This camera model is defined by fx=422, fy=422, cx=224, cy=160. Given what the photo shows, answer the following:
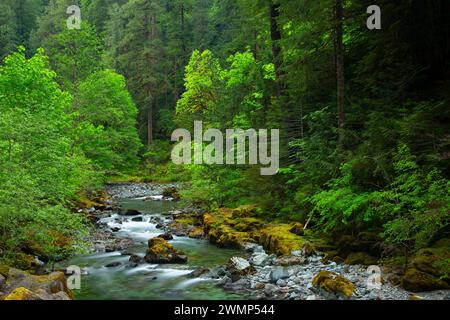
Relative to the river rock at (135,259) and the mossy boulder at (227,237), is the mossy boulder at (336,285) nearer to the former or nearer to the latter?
the mossy boulder at (227,237)

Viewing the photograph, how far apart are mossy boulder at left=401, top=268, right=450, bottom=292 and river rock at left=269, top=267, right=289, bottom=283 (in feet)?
9.32

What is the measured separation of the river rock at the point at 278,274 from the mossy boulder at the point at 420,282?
2.84m

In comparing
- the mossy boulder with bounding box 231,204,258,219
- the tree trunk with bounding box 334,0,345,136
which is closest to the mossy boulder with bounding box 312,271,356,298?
the tree trunk with bounding box 334,0,345,136

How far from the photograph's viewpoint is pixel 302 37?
13992mm

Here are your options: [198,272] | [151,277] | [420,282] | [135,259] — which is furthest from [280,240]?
[420,282]

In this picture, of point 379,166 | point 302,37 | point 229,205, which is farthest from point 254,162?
point 379,166

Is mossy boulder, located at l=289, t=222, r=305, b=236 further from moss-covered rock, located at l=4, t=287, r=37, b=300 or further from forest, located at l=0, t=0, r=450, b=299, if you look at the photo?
moss-covered rock, located at l=4, t=287, r=37, b=300

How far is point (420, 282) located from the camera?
827 cm

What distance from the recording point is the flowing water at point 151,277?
1016 cm

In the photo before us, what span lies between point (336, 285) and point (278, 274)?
1.96 meters

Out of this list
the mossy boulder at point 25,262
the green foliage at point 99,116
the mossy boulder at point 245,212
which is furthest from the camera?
the green foliage at point 99,116

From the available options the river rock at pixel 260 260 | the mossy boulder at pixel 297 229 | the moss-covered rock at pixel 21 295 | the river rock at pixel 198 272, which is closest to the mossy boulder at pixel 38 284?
the moss-covered rock at pixel 21 295

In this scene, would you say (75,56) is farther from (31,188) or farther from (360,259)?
(360,259)

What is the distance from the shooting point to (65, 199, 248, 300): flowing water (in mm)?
10164
